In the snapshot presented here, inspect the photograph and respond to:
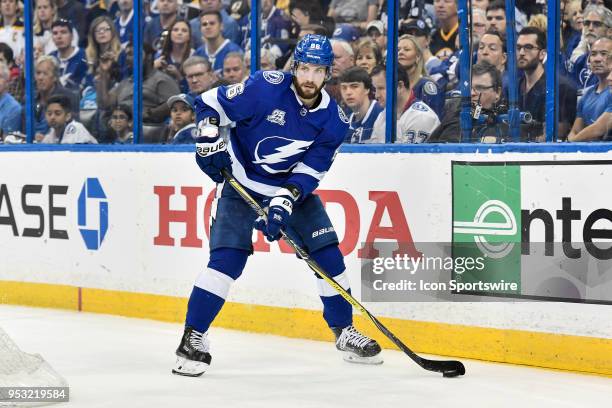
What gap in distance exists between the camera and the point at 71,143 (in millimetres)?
6633

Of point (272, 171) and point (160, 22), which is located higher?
point (160, 22)

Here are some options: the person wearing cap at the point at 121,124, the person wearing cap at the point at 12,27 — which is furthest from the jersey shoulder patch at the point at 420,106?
the person wearing cap at the point at 12,27

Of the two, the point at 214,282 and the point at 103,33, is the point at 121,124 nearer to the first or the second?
the point at 103,33

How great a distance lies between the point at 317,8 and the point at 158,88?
1.09 m

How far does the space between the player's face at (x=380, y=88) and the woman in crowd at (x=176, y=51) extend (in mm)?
1196

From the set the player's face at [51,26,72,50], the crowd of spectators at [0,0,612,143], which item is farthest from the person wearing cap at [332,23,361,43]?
the player's face at [51,26,72,50]

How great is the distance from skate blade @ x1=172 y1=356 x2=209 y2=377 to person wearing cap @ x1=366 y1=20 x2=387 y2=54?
70.9 inches

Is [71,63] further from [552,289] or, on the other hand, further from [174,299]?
[552,289]

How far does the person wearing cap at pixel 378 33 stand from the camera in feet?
17.9

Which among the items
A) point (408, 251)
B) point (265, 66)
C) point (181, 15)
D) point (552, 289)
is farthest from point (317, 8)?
point (552, 289)

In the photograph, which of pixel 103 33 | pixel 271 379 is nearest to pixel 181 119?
pixel 103 33

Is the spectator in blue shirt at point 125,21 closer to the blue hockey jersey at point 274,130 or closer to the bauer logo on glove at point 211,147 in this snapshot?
the blue hockey jersey at point 274,130

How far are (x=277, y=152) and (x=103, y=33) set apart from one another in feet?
7.47

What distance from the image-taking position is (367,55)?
555cm
